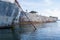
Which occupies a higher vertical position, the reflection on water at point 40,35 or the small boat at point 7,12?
the small boat at point 7,12

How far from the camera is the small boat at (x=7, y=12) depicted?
122 feet

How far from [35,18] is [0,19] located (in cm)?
4314

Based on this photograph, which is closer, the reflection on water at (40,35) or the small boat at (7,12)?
the reflection on water at (40,35)

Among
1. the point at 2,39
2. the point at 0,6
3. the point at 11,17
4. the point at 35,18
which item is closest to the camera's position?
the point at 2,39

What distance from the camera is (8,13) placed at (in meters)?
38.2

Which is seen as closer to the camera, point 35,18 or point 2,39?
point 2,39

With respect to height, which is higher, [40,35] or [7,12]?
[7,12]

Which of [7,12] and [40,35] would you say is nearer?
[40,35]

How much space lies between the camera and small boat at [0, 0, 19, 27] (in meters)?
37.3

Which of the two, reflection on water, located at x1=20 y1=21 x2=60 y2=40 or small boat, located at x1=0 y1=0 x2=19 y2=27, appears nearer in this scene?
reflection on water, located at x1=20 y1=21 x2=60 y2=40

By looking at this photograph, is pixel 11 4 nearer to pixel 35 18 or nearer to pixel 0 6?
pixel 0 6

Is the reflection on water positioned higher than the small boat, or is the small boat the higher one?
the small boat

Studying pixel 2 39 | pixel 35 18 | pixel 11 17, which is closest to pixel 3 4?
pixel 11 17

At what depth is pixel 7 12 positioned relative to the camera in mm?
37844
